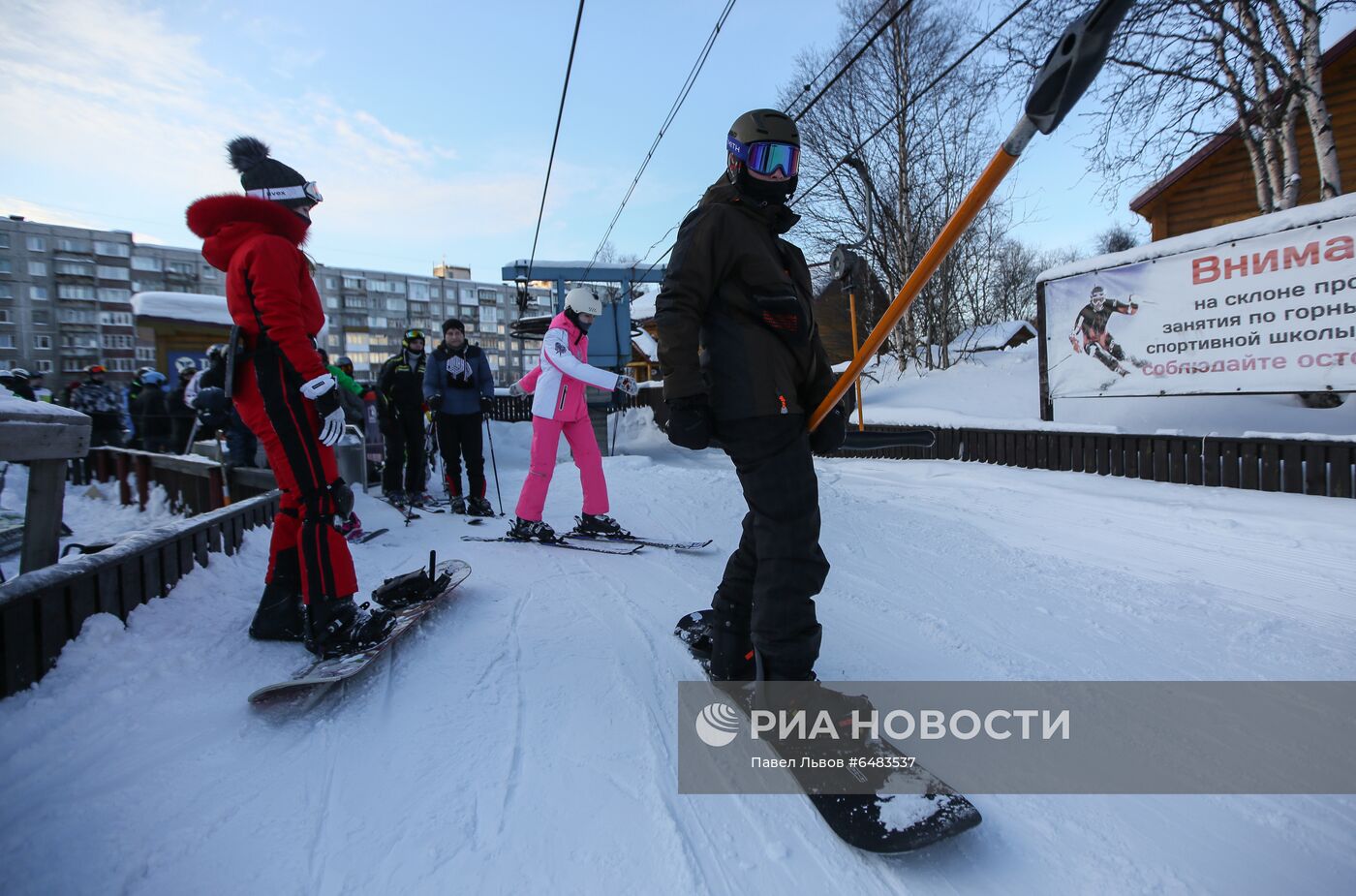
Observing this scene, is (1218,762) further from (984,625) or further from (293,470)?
(293,470)

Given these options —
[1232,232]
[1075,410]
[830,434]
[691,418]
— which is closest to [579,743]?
[691,418]

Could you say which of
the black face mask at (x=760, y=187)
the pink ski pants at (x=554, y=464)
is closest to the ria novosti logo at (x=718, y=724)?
the black face mask at (x=760, y=187)

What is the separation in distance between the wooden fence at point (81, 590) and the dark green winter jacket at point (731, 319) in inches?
84.4

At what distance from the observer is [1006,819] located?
5.23ft

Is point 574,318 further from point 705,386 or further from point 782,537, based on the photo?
point 782,537

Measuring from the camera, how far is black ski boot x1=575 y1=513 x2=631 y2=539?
15.6ft

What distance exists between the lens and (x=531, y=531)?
15.3 ft

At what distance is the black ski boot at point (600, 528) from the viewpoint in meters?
4.76

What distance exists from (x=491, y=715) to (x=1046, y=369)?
337 inches

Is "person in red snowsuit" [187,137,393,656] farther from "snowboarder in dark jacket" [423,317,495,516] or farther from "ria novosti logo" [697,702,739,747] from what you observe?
"snowboarder in dark jacket" [423,317,495,516]

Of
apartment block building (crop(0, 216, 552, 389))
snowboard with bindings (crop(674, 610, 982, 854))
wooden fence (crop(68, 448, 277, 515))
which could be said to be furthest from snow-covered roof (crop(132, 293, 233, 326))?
apartment block building (crop(0, 216, 552, 389))

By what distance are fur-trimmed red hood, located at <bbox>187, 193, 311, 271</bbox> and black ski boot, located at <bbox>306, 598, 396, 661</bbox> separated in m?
1.38

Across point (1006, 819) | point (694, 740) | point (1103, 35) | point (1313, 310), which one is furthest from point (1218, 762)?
point (1313, 310)

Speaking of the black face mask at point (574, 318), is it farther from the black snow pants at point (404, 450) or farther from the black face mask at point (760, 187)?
the black face mask at point (760, 187)
